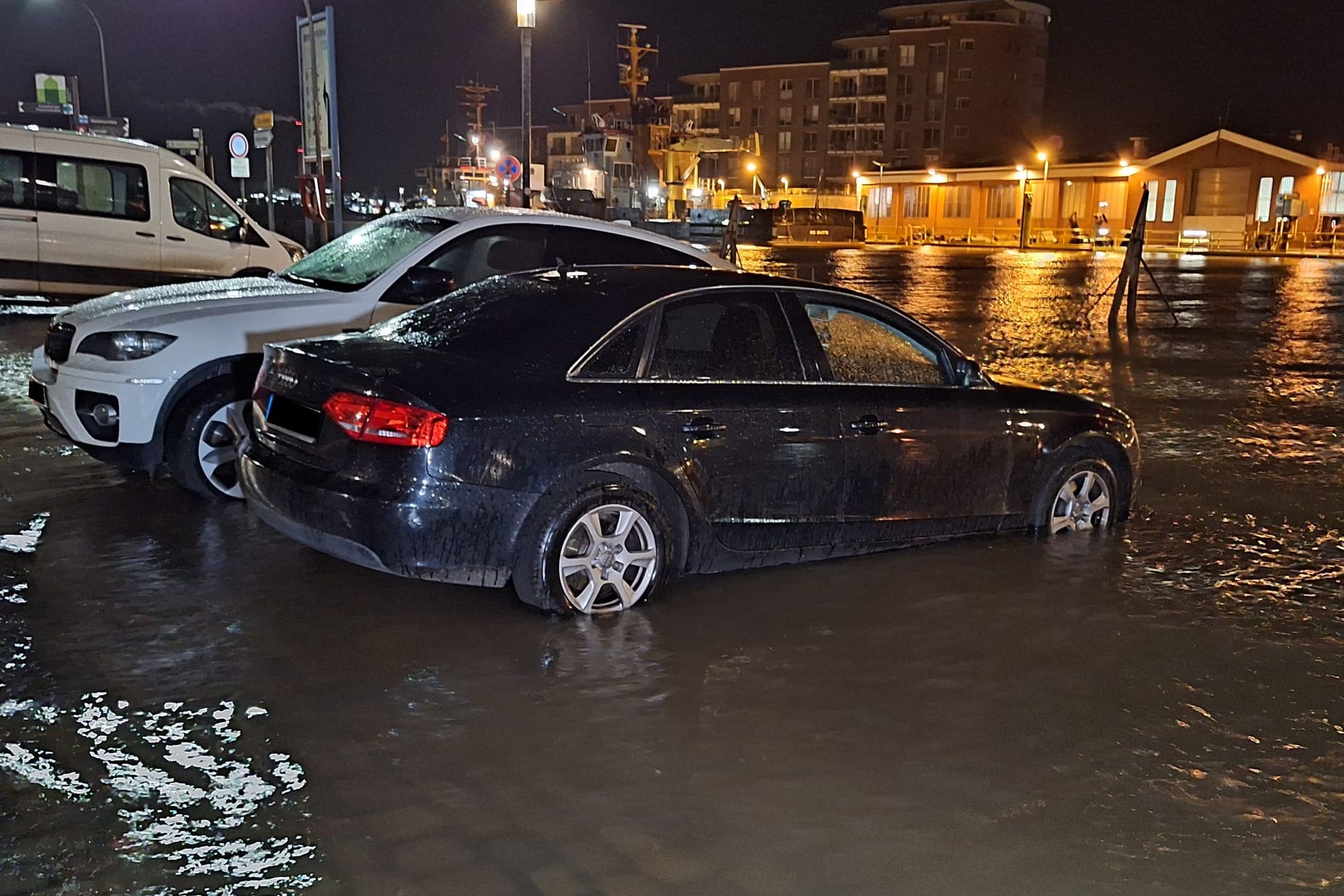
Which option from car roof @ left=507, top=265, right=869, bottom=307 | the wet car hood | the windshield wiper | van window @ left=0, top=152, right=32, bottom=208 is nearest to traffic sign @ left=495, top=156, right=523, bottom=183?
van window @ left=0, top=152, right=32, bottom=208

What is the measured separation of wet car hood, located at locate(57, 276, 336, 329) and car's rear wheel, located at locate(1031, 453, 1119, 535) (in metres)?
4.46

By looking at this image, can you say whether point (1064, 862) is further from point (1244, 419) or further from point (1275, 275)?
point (1275, 275)

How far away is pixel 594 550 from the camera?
533 cm

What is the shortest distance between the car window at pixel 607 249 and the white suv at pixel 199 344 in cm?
57

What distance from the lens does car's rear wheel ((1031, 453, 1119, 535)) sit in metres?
6.80

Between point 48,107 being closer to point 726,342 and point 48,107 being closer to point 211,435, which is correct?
point 211,435

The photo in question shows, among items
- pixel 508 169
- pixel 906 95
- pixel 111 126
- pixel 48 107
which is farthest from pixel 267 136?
pixel 906 95

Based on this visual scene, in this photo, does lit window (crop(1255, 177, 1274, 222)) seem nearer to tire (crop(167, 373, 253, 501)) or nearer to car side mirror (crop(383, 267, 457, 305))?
car side mirror (crop(383, 267, 457, 305))

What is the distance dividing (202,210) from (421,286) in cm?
854

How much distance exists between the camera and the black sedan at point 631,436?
504 cm

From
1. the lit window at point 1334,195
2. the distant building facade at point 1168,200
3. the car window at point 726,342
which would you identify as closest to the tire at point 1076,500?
the car window at point 726,342

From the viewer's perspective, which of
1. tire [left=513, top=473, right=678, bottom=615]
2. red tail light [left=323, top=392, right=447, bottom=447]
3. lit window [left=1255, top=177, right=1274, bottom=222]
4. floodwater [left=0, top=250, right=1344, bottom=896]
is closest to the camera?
floodwater [left=0, top=250, right=1344, bottom=896]

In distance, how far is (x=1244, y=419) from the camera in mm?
11328

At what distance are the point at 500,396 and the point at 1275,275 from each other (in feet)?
115
